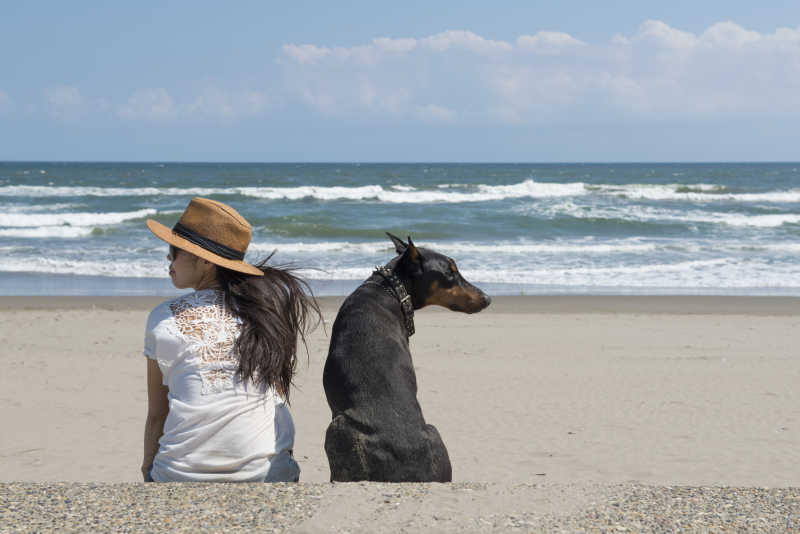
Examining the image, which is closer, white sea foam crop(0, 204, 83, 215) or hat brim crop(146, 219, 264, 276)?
hat brim crop(146, 219, 264, 276)

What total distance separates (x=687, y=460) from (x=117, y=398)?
4.45 meters

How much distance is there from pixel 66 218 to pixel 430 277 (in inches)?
1037

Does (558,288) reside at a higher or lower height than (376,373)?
lower

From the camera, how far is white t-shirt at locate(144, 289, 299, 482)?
252 cm

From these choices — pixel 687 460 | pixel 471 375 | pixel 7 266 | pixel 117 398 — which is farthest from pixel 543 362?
pixel 7 266

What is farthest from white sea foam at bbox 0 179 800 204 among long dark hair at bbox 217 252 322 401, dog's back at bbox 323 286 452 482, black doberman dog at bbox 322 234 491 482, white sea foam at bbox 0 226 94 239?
long dark hair at bbox 217 252 322 401

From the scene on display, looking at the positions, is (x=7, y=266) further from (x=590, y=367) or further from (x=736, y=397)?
(x=736, y=397)

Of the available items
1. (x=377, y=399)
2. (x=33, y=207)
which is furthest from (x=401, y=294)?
(x=33, y=207)

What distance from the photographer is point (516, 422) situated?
618cm

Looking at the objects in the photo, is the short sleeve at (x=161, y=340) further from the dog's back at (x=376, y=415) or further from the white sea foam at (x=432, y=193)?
the white sea foam at (x=432, y=193)

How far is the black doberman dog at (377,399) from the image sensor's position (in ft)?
9.81

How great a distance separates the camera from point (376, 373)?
314cm

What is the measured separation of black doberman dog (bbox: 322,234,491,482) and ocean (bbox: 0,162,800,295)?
10.1 feet

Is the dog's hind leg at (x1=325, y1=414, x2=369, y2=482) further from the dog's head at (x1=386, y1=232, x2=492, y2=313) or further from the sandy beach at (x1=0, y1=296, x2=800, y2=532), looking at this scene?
the dog's head at (x1=386, y1=232, x2=492, y2=313)
